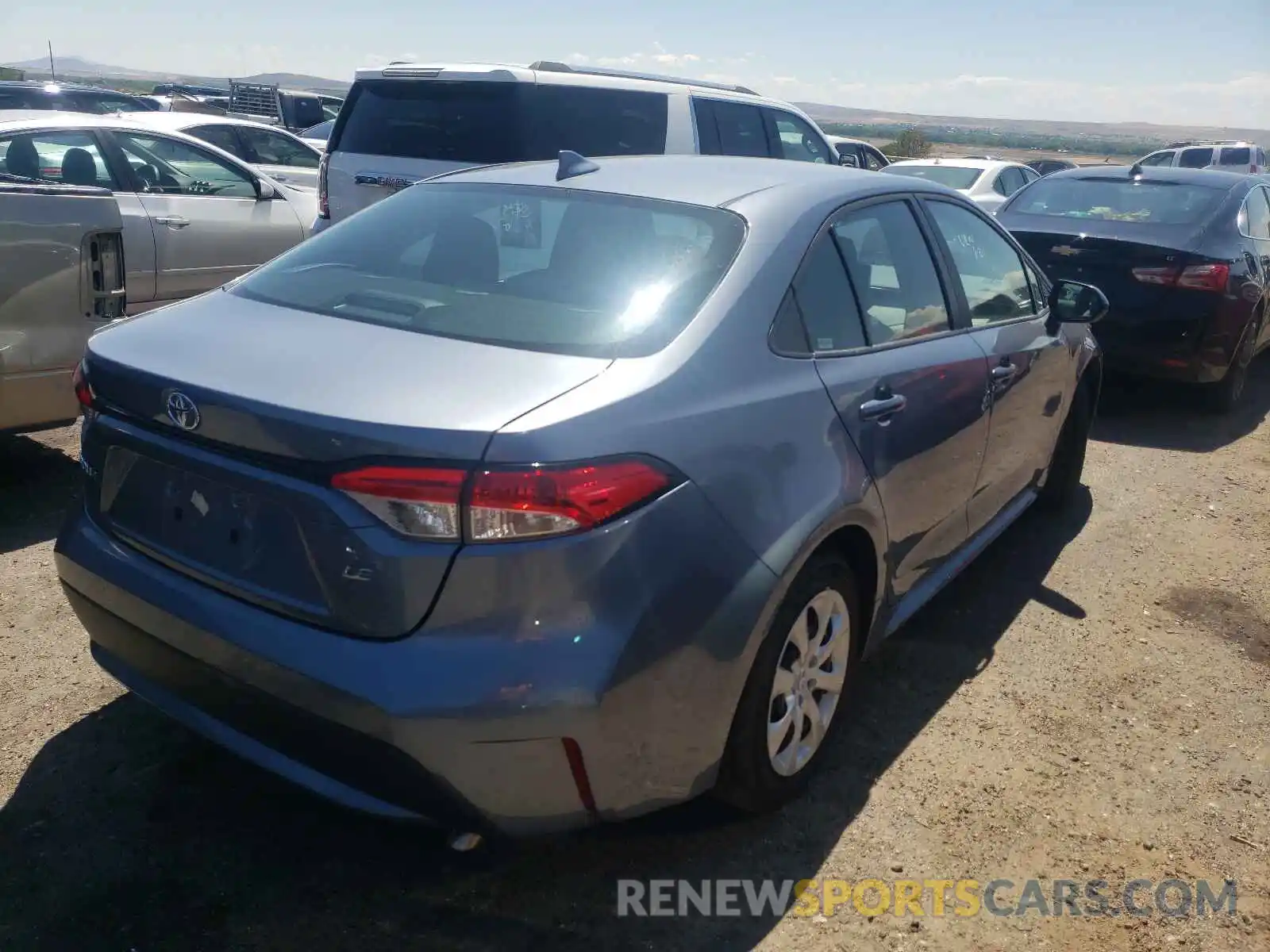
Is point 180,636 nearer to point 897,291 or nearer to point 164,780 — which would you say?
point 164,780

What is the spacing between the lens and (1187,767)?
324 cm

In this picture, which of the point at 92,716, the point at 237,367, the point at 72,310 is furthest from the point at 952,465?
the point at 72,310

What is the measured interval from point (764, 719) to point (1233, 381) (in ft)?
19.8

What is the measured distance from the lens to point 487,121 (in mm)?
6605

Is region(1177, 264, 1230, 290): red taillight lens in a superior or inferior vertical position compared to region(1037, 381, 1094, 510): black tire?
superior

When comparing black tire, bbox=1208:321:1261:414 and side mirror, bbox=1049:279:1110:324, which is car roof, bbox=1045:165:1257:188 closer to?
black tire, bbox=1208:321:1261:414

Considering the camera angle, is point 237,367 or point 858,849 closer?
point 237,367

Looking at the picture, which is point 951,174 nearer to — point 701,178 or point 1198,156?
point 701,178

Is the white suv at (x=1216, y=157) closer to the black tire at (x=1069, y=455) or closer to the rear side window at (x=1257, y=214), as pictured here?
the rear side window at (x=1257, y=214)

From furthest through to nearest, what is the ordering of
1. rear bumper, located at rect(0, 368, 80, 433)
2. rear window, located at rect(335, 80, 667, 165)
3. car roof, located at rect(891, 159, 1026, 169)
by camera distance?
car roof, located at rect(891, 159, 1026, 169) < rear window, located at rect(335, 80, 667, 165) < rear bumper, located at rect(0, 368, 80, 433)

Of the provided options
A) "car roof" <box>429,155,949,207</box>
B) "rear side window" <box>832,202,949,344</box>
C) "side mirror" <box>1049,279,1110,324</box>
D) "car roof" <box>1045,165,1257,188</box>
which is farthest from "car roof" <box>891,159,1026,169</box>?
"rear side window" <box>832,202,949,344</box>

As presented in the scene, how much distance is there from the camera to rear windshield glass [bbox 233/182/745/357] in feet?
8.29

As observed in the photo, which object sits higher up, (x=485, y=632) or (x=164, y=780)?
(x=485, y=632)

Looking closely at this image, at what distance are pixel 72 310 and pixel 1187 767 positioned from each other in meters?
4.60
